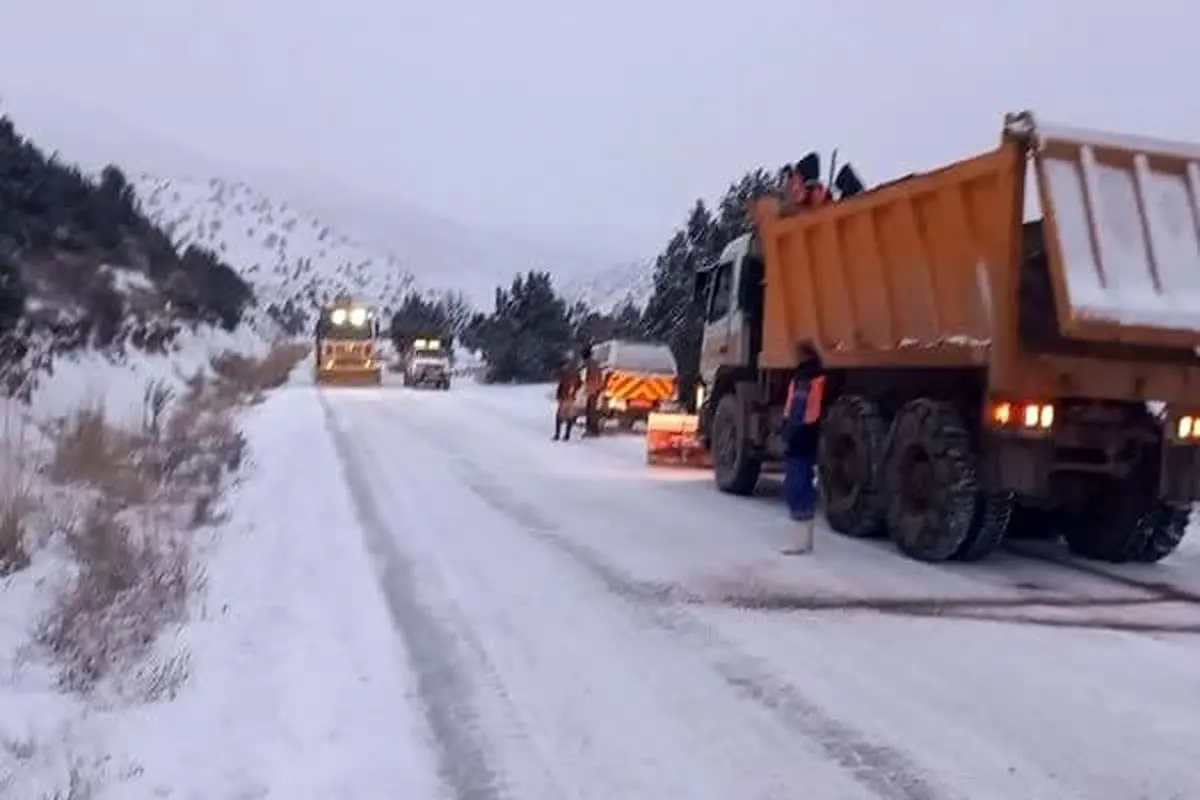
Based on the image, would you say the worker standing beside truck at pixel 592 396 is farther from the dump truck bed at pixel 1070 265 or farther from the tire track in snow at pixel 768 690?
the dump truck bed at pixel 1070 265

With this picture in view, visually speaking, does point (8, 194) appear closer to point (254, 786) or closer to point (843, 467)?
point (843, 467)

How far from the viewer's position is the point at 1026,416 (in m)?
10.4

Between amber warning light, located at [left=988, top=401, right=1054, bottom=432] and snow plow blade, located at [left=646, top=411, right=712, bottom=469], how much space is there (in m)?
9.85

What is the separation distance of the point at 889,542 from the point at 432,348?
42.7 meters

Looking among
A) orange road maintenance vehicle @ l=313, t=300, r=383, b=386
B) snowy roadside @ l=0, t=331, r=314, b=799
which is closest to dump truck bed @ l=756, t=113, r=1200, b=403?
snowy roadside @ l=0, t=331, r=314, b=799

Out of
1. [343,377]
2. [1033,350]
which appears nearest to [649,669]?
[1033,350]

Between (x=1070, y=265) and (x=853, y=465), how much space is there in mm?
3316

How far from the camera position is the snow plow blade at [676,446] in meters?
20.3

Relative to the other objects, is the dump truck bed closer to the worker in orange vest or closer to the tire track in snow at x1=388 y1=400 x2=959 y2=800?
the worker in orange vest

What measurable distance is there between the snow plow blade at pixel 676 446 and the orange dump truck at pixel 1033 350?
7.51 metres

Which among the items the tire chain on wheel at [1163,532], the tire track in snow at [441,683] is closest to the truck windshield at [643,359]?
the tire track in snow at [441,683]

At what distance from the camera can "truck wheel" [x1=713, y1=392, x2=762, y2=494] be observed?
626 inches

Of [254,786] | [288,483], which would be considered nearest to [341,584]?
[254,786]

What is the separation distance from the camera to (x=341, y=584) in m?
9.45
